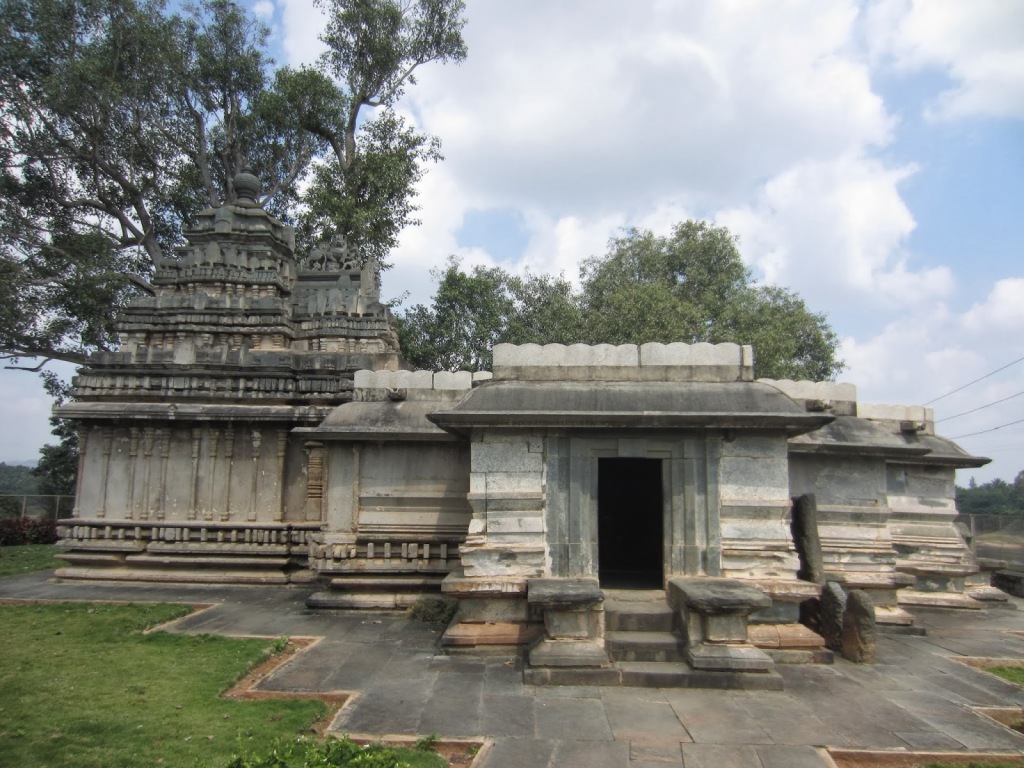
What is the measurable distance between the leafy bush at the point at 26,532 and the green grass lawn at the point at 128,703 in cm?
1366

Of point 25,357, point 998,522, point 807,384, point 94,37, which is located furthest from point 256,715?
point 94,37

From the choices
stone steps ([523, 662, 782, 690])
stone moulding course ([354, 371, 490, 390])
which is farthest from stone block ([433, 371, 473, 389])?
stone steps ([523, 662, 782, 690])

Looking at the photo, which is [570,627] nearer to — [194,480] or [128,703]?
[128,703]

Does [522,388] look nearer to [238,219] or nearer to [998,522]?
[238,219]

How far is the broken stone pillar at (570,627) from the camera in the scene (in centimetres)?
679

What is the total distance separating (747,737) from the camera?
18.0 feet

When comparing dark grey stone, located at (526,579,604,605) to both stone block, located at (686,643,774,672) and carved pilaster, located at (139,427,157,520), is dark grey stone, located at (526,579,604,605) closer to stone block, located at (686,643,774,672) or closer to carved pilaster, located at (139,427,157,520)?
stone block, located at (686,643,774,672)

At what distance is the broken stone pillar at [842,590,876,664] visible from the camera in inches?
298

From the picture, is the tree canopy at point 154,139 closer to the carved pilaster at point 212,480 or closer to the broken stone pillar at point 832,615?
the carved pilaster at point 212,480

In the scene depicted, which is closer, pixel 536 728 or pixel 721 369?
pixel 536 728

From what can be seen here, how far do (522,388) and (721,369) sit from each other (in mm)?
2482

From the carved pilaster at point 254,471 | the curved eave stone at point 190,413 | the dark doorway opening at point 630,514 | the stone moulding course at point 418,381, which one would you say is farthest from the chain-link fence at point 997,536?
the carved pilaster at point 254,471

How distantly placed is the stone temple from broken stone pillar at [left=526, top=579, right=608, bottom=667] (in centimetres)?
3

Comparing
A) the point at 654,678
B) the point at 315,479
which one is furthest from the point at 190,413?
the point at 654,678
